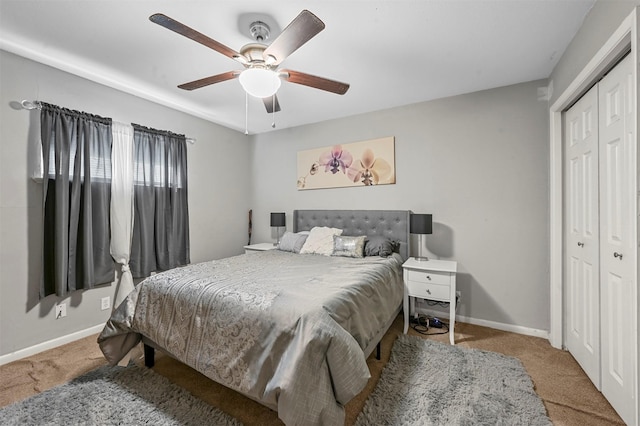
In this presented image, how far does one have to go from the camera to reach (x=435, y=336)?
2.62 meters

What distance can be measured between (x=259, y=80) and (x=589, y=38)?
7.19 feet

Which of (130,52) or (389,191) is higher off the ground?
(130,52)

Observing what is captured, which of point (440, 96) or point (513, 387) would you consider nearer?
point (513, 387)

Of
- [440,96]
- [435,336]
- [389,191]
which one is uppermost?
[440,96]

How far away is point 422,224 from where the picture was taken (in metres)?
2.76

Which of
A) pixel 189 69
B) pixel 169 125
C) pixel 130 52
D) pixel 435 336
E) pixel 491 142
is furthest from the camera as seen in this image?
pixel 169 125

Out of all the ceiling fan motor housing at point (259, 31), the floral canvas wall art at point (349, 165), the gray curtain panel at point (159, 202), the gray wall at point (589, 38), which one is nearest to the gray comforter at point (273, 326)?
the gray curtain panel at point (159, 202)

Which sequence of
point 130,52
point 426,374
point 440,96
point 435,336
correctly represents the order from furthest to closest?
point 440,96 → point 435,336 → point 130,52 → point 426,374

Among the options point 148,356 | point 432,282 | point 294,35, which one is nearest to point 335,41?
point 294,35

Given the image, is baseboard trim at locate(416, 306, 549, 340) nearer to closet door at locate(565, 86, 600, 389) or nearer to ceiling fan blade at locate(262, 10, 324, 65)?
closet door at locate(565, 86, 600, 389)

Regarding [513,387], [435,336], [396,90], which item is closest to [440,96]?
[396,90]

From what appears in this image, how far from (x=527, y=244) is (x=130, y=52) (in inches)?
161

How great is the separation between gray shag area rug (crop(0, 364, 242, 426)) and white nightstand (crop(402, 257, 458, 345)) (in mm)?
1830

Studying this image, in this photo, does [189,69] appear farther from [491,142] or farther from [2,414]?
[491,142]
